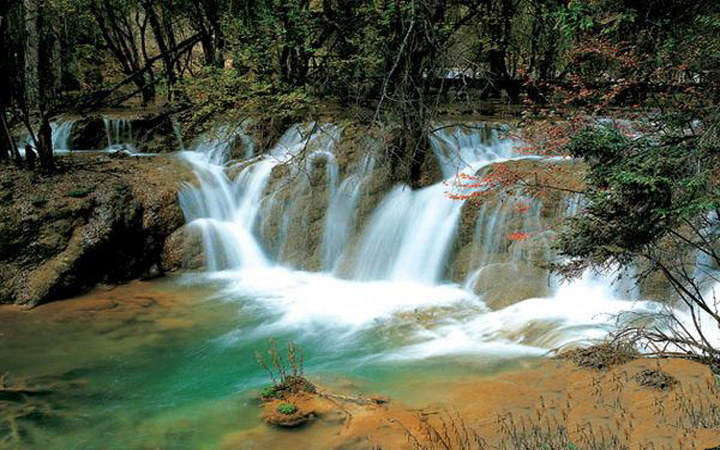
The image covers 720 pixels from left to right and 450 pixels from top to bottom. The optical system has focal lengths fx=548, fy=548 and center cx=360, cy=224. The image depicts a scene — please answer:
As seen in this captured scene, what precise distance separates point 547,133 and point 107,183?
8.82 metres

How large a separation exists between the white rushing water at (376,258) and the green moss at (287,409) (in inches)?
78.2

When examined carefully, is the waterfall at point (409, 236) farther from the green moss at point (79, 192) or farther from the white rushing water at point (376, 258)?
the green moss at point (79, 192)

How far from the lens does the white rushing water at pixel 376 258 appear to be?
787 cm

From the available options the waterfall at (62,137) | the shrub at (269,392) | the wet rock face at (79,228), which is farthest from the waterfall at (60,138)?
the shrub at (269,392)

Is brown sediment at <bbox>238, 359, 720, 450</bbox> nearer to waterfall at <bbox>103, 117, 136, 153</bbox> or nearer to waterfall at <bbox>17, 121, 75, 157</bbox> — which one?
waterfall at <bbox>103, 117, 136, 153</bbox>

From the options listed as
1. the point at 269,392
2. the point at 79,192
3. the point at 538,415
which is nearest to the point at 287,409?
the point at 269,392

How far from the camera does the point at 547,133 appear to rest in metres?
10.0

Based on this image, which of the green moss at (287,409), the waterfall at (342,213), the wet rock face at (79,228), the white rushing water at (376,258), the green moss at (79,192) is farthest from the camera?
the waterfall at (342,213)

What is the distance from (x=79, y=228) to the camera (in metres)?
10.5

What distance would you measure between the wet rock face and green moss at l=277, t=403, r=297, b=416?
6.15 m

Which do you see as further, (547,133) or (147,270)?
(147,270)

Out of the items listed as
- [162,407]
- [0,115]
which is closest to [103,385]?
[162,407]

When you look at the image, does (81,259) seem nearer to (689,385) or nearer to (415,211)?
(415,211)

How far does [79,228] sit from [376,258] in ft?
18.9
